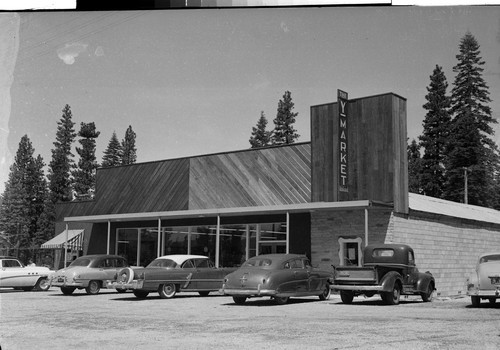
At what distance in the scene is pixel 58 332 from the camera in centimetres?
970

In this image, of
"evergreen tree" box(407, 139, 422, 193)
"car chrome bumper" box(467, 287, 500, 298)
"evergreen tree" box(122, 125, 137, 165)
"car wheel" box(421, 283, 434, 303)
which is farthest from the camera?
"evergreen tree" box(122, 125, 137, 165)

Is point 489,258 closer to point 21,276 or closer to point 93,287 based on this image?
point 93,287

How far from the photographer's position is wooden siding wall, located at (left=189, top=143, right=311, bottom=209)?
22078 millimetres

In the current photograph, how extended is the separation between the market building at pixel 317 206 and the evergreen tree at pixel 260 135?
78.6 feet

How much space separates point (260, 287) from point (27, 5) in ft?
28.2

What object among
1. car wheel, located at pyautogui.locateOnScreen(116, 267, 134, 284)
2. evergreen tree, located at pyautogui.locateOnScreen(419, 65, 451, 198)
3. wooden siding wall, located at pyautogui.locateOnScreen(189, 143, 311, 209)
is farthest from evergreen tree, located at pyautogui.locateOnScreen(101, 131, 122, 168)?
car wheel, located at pyautogui.locateOnScreen(116, 267, 134, 284)

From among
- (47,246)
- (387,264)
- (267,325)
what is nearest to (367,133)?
(387,264)

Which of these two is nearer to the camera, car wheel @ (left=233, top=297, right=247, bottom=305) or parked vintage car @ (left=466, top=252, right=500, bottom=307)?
parked vintage car @ (left=466, top=252, right=500, bottom=307)

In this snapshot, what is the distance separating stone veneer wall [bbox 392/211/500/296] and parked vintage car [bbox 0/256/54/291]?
→ 37.8 ft

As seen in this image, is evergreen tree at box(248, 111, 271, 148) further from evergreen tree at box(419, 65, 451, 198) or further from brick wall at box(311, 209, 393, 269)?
brick wall at box(311, 209, 393, 269)

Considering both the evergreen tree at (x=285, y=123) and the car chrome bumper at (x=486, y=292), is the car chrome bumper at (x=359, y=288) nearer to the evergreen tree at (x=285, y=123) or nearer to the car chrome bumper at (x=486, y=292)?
the car chrome bumper at (x=486, y=292)

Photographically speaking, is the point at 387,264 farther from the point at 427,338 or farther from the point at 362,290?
the point at 427,338

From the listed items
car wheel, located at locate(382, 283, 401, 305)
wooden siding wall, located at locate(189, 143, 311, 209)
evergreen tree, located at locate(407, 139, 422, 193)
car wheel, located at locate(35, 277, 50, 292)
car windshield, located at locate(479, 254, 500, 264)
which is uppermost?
evergreen tree, located at locate(407, 139, 422, 193)

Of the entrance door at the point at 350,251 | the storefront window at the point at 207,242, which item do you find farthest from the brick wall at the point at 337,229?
the storefront window at the point at 207,242
